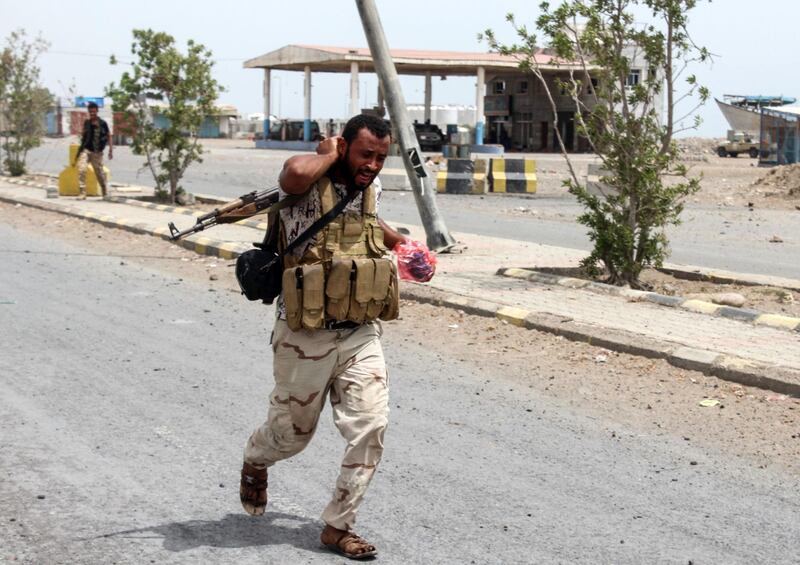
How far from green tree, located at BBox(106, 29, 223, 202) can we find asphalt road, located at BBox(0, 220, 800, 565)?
12.3m

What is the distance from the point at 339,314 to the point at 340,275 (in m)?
0.15

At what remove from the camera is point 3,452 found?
5891 mm

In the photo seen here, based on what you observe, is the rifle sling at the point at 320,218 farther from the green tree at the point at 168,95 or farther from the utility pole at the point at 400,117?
the green tree at the point at 168,95

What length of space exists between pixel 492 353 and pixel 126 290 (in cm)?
453

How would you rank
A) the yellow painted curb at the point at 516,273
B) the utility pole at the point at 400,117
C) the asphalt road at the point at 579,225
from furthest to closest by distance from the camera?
the asphalt road at the point at 579,225 < the utility pole at the point at 400,117 < the yellow painted curb at the point at 516,273

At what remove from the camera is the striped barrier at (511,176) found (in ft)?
88.5

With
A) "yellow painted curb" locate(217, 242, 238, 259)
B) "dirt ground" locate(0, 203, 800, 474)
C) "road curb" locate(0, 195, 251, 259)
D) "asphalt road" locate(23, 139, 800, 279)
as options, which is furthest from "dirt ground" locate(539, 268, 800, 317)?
"road curb" locate(0, 195, 251, 259)

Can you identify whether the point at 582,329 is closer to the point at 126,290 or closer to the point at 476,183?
the point at 126,290

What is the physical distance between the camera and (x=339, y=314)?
452 cm

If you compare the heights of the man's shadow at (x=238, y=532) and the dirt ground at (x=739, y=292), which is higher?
the dirt ground at (x=739, y=292)

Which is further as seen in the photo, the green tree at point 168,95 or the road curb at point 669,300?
the green tree at point 168,95

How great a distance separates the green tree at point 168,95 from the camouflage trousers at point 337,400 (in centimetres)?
1630

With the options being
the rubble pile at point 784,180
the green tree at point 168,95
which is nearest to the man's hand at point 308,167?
the green tree at point 168,95

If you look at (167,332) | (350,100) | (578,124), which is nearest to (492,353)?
(167,332)
